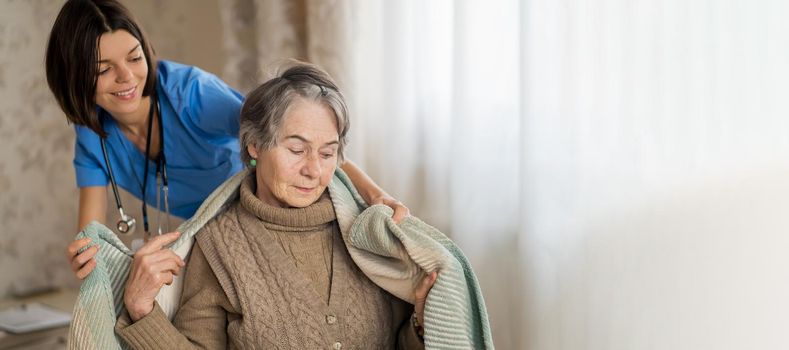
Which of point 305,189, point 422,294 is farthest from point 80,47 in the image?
point 422,294

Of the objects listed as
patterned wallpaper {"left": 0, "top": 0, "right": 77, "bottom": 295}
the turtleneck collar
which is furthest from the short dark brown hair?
patterned wallpaper {"left": 0, "top": 0, "right": 77, "bottom": 295}

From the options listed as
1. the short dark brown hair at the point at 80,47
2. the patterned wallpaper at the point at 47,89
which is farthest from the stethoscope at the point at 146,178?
the patterned wallpaper at the point at 47,89

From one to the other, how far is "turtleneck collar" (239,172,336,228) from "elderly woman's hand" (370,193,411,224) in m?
0.11

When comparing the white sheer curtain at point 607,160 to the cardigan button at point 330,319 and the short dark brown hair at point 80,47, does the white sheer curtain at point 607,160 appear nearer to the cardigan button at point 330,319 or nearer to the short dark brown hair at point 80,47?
the cardigan button at point 330,319

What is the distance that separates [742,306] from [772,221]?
0.57 ft

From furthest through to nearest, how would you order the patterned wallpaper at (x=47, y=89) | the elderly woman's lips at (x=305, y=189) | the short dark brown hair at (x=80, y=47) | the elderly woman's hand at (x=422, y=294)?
the patterned wallpaper at (x=47, y=89) < the short dark brown hair at (x=80, y=47) < the elderly woman's lips at (x=305, y=189) < the elderly woman's hand at (x=422, y=294)

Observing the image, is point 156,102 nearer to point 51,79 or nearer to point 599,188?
point 51,79

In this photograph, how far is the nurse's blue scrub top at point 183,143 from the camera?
2.12m

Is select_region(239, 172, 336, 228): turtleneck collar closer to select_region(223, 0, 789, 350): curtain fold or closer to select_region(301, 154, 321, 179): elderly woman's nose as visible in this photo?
select_region(301, 154, 321, 179): elderly woman's nose

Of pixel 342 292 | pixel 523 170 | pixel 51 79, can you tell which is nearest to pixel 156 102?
pixel 51 79

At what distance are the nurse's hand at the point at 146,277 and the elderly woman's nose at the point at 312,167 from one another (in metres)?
0.31

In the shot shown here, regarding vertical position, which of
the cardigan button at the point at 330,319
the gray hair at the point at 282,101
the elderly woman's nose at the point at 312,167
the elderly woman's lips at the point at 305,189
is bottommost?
the cardigan button at the point at 330,319

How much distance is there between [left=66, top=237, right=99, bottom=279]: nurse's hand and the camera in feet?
5.47

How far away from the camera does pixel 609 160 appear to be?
71.4 inches
